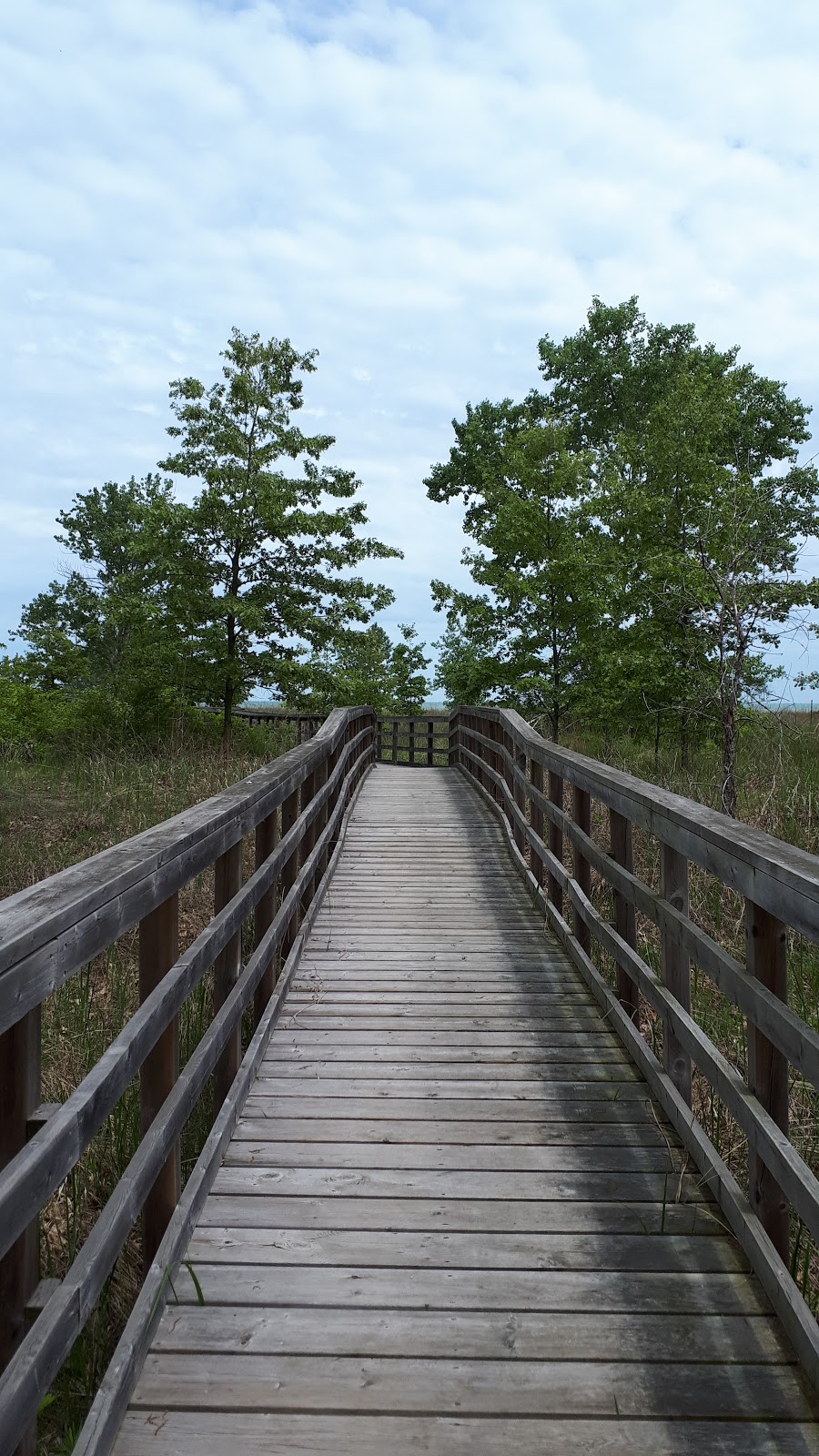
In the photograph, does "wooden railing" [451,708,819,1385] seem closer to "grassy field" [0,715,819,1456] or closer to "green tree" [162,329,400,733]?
"grassy field" [0,715,819,1456]

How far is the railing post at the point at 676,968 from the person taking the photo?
124 inches

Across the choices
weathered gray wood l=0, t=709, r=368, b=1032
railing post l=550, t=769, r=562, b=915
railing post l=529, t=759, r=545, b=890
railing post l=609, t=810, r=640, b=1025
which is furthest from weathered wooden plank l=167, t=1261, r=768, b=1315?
railing post l=529, t=759, r=545, b=890

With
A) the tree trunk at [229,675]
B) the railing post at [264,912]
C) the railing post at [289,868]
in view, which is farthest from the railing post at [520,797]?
the tree trunk at [229,675]

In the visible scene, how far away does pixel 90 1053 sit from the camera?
427 cm

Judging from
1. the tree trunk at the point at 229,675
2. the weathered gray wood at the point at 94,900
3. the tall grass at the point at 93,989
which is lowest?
the tall grass at the point at 93,989

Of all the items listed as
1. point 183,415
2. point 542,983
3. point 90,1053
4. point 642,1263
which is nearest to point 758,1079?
point 642,1263

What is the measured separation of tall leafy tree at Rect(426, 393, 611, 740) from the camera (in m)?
15.7

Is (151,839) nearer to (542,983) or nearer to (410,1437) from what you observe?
(410,1437)

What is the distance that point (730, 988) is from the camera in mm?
2500

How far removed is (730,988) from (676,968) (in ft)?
2.13

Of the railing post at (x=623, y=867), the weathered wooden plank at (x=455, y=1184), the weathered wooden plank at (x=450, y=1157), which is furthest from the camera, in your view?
the railing post at (x=623, y=867)

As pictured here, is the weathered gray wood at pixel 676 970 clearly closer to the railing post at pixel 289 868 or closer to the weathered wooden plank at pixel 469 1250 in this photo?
the weathered wooden plank at pixel 469 1250

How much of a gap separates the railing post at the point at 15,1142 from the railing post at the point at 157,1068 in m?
0.75

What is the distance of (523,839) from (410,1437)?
234 inches
